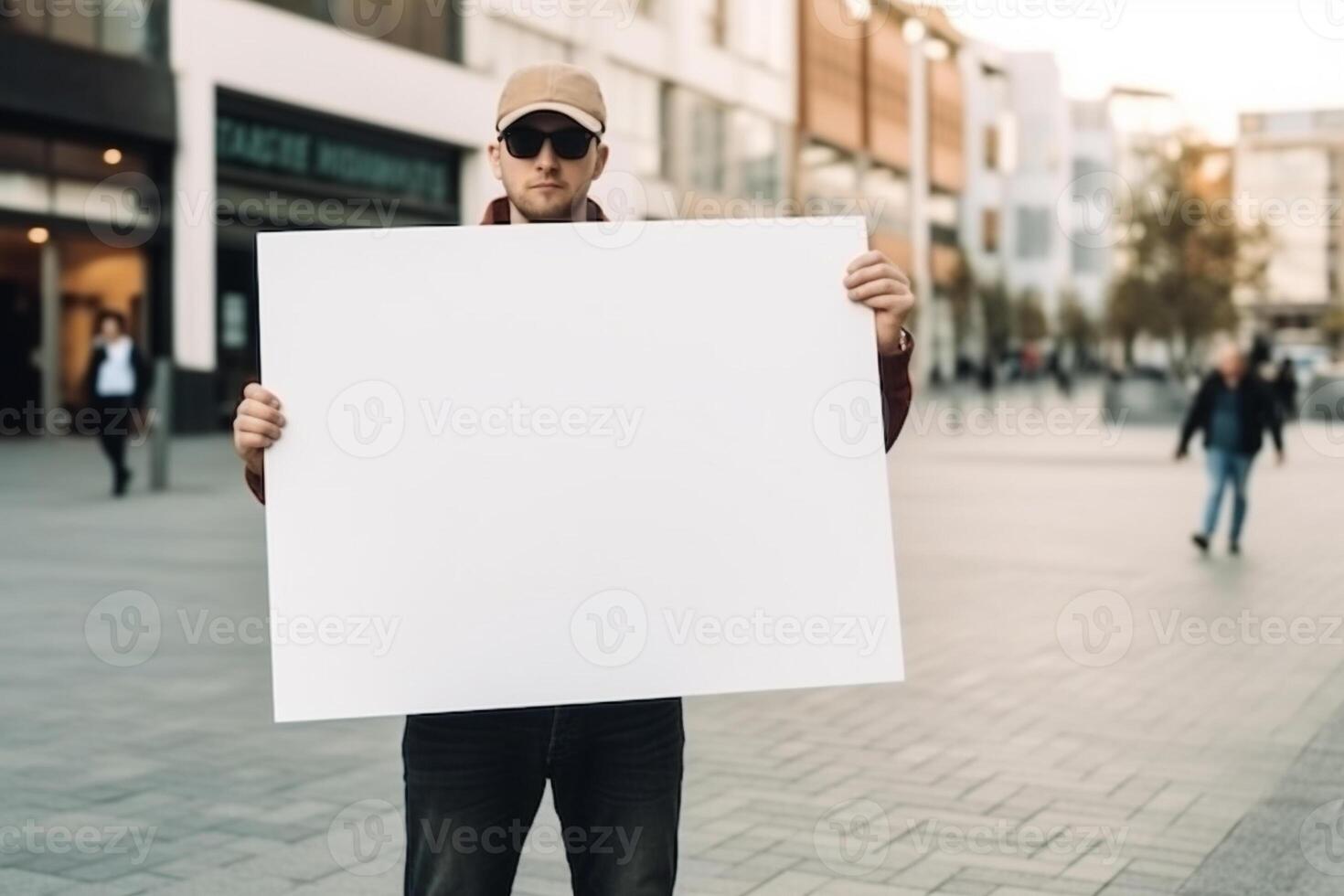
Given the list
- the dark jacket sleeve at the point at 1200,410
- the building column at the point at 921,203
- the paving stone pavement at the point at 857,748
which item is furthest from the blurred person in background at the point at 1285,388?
the building column at the point at 921,203

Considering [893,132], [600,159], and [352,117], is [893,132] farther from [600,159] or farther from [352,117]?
[600,159]

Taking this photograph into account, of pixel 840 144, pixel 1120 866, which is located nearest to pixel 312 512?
pixel 1120 866

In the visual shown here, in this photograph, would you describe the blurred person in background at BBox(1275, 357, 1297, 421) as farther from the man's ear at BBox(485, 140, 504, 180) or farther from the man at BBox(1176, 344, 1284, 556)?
the man's ear at BBox(485, 140, 504, 180)

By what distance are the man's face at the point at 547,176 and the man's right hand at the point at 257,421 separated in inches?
21.5

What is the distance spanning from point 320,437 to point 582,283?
1.64ft

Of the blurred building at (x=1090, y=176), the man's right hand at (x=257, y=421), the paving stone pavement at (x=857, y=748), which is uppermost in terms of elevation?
the blurred building at (x=1090, y=176)

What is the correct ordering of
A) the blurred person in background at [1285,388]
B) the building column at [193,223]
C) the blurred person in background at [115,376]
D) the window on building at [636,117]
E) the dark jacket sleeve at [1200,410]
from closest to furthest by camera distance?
the dark jacket sleeve at [1200,410] < the blurred person in background at [115,376] < the building column at [193,223] < the blurred person in background at [1285,388] < the window on building at [636,117]

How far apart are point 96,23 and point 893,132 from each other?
149ft

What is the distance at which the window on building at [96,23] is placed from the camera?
24.2 metres

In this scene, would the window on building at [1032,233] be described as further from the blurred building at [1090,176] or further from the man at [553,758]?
the man at [553,758]

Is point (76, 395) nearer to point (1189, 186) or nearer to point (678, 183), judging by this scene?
point (678, 183)

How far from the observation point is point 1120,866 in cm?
489

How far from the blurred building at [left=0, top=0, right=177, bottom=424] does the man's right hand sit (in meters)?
23.4

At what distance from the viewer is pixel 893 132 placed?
220 ft
